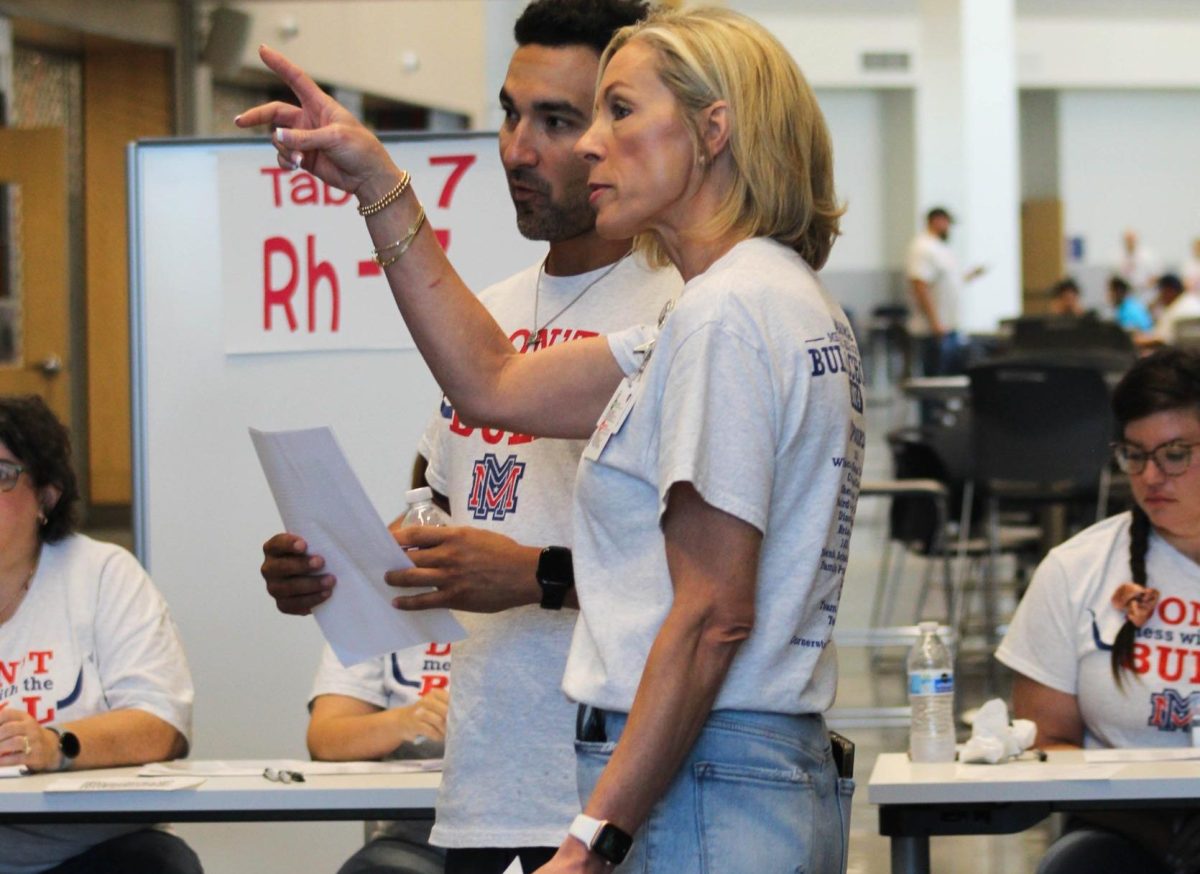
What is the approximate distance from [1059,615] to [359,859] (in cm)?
121

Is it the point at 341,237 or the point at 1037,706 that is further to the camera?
the point at 341,237

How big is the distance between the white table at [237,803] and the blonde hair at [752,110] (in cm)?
113

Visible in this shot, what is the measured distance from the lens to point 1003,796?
2.25m

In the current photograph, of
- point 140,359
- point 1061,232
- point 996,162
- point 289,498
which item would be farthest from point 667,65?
point 1061,232

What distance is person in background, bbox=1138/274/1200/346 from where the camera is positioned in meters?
11.4

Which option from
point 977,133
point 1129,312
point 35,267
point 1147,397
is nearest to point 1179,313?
point 1129,312

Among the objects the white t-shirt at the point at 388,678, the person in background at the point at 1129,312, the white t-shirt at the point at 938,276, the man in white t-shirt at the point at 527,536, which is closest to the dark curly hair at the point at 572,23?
the man in white t-shirt at the point at 527,536

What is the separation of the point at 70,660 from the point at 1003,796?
147 centimetres

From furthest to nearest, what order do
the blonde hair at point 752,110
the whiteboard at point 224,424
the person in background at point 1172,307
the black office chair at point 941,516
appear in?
the person in background at point 1172,307 → the black office chair at point 941,516 → the whiteboard at point 224,424 → the blonde hair at point 752,110

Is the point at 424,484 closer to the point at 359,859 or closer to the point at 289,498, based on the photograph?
the point at 289,498

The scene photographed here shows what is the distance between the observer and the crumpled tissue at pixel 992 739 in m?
2.46

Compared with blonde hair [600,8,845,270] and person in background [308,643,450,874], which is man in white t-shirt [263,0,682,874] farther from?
person in background [308,643,450,874]

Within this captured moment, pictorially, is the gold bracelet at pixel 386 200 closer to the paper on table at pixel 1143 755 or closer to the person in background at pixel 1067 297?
the paper on table at pixel 1143 755

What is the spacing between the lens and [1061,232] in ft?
64.0
